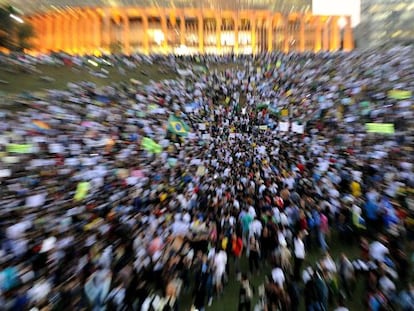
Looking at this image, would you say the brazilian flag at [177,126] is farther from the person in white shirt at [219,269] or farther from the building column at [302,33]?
the building column at [302,33]

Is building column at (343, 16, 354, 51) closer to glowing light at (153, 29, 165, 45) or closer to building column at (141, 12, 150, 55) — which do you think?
glowing light at (153, 29, 165, 45)

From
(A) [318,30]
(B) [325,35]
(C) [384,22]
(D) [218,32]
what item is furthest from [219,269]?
(B) [325,35]

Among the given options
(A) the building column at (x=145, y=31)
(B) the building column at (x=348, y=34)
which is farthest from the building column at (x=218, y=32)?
(B) the building column at (x=348, y=34)

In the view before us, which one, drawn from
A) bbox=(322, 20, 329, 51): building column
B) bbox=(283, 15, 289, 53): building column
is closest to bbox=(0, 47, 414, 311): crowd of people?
bbox=(283, 15, 289, 53): building column

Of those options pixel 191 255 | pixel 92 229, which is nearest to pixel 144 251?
pixel 191 255

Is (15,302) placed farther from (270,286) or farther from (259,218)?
(259,218)

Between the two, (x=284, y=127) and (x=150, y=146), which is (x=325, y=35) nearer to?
(x=284, y=127)
